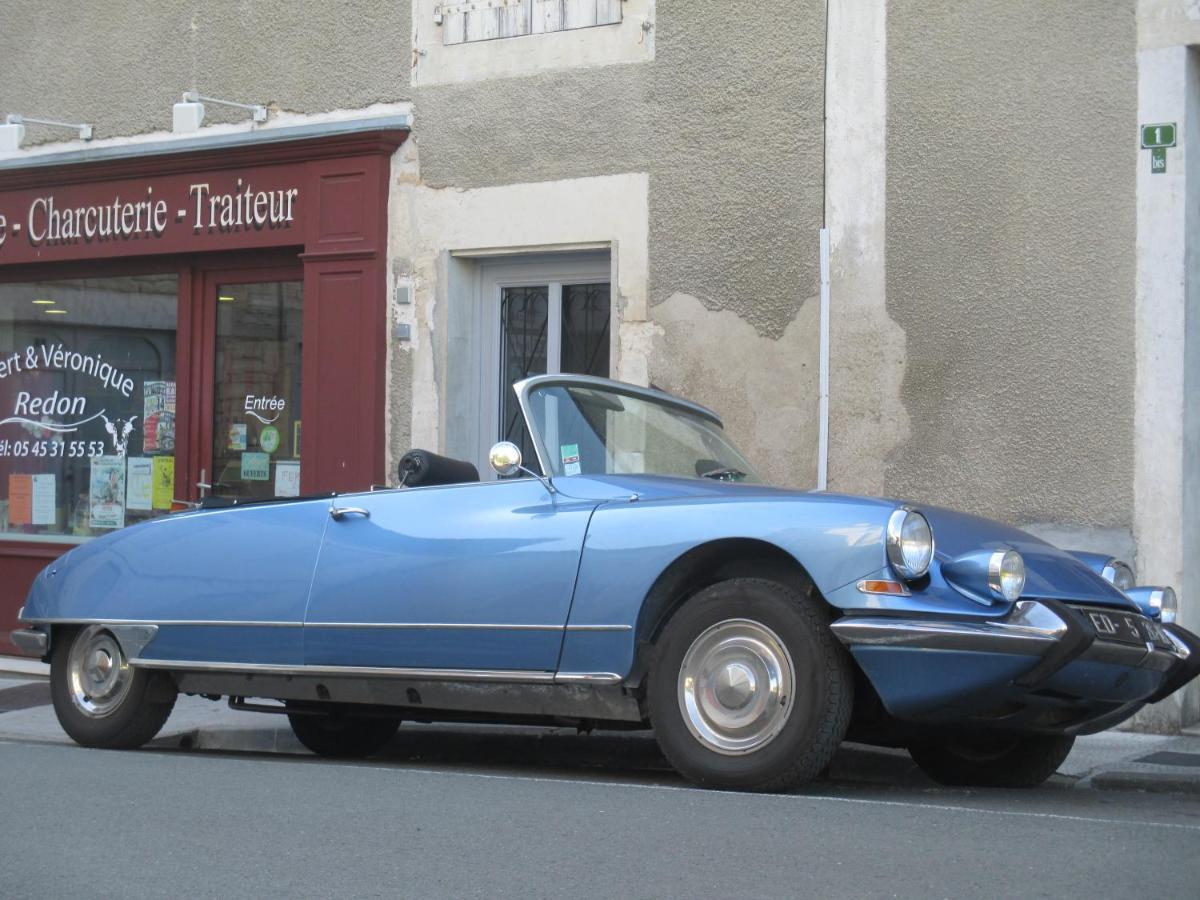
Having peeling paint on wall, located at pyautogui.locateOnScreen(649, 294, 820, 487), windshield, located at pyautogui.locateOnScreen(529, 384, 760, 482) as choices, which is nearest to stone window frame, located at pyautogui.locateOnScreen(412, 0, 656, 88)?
peeling paint on wall, located at pyautogui.locateOnScreen(649, 294, 820, 487)

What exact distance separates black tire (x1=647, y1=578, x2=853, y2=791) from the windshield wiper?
1.11 meters

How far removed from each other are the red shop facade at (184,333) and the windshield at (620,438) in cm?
464

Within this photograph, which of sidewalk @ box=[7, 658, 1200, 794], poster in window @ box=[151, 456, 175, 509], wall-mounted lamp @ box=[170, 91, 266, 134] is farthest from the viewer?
poster in window @ box=[151, 456, 175, 509]

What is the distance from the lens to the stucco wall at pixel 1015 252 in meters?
8.96

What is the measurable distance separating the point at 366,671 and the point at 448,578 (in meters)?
0.54

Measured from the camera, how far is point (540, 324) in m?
11.3

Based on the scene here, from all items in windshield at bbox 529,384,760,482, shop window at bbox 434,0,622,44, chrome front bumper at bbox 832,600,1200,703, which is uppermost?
shop window at bbox 434,0,622,44

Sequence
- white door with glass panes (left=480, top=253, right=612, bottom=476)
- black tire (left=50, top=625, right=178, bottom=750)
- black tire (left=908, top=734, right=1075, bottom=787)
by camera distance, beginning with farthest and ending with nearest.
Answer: white door with glass panes (left=480, top=253, right=612, bottom=476) → black tire (left=50, top=625, right=178, bottom=750) → black tire (left=908, top=734, right=1075, bottom=787)

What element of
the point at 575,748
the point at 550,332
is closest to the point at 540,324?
the point at 550,332

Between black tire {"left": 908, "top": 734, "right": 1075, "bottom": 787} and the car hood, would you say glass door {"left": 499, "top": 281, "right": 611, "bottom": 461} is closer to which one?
the car hood

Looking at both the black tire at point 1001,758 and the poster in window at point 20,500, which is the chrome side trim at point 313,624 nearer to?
the black tire at point 1001,758

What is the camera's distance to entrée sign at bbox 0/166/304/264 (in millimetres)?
11852

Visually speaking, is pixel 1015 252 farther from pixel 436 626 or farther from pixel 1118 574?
pixel 436 626

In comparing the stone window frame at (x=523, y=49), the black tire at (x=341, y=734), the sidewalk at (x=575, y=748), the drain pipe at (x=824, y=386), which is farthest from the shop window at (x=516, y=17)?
the black tire at (x=341, y=734)
